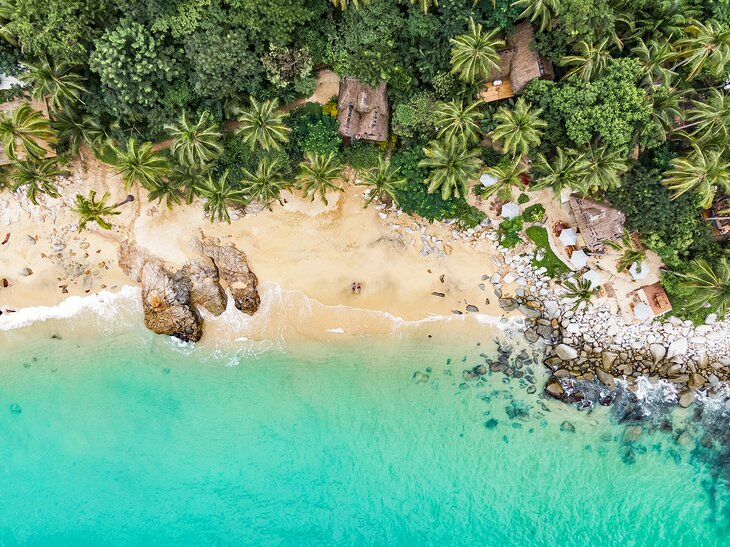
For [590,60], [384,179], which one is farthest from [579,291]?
[384,179]

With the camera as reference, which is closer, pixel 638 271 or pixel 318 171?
pixel 318 171

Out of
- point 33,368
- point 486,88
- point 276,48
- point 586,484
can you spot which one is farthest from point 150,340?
point 586,484

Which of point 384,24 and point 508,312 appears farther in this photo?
point 508,312

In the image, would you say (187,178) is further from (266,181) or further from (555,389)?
(555,389)

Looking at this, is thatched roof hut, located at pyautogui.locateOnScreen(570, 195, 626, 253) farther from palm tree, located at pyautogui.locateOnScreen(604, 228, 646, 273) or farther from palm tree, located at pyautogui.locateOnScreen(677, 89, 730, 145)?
palm tree, located at pyautogui.locateOnScreen(677, 89, 730, 145)

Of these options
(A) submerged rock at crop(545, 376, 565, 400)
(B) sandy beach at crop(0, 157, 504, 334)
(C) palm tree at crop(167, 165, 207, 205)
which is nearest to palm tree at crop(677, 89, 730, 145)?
(B) sandy beach at crop(0, 157, 504, 334)

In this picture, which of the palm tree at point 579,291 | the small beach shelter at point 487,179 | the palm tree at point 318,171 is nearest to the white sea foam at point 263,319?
the palm tree at point 579,291

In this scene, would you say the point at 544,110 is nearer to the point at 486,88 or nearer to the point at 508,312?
the point at 486,88
